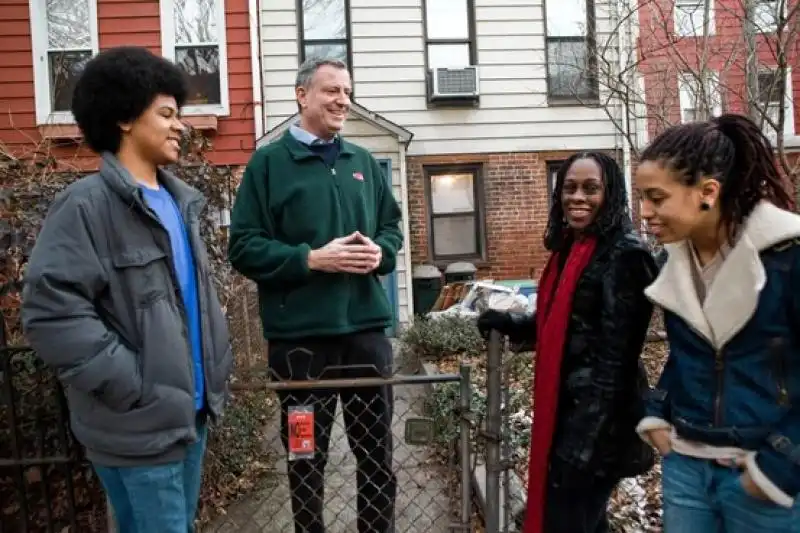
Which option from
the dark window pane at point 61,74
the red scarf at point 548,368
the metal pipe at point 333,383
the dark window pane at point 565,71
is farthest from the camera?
the dark window pane at point 565,71

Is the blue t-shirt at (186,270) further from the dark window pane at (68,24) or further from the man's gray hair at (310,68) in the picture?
the dark window pane at (68,24)

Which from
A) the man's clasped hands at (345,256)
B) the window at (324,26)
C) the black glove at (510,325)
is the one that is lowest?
the black glove at (510,325)

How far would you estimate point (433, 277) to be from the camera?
31.6 feet

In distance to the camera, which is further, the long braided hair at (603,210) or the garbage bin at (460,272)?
the garbage bin at (460,272)

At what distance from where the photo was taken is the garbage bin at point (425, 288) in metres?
9.63

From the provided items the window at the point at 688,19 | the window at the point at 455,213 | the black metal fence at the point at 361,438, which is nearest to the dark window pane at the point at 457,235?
the window at the point at 455,213

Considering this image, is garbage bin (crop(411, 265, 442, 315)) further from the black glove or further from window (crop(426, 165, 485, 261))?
the black glove

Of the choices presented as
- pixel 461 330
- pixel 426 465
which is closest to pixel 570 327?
pixel 426 465

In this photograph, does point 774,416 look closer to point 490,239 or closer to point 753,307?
point 753,307

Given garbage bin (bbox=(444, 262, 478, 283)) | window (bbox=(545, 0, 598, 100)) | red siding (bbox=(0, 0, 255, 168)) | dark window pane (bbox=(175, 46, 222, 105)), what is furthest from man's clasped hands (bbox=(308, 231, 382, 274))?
window (bbox=(545, 0, 598, 100))

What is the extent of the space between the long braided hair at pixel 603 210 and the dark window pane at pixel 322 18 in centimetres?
797

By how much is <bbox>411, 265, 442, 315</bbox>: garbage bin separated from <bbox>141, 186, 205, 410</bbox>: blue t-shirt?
7.58 m

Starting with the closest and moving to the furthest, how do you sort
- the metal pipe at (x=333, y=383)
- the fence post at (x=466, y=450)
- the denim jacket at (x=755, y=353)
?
the denim jacket at (x=755, y=353) → the metal pipe at (x=333, y=383) → the fence post at (x=466, y=450)

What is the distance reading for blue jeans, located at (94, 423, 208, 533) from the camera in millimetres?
1878
